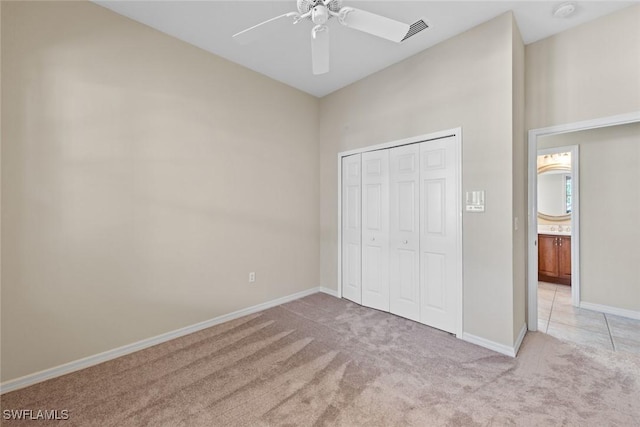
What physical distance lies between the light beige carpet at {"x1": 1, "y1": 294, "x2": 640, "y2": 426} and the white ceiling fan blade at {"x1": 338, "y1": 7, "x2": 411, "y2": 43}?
2.40 meters

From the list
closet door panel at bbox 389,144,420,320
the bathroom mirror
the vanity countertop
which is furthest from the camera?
the bathroom mirror

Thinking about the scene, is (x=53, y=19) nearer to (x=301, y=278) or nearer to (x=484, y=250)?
(x=301, y=278)

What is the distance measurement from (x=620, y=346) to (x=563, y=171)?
3240mm

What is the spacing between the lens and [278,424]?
161 cm

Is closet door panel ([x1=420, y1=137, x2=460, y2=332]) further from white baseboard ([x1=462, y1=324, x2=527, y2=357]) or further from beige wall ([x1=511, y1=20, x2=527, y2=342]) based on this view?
beige wall ([x1=511, y1=20, x2=527, y2=342])

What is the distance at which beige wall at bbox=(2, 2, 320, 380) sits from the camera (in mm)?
1951

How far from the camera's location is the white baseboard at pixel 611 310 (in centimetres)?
306

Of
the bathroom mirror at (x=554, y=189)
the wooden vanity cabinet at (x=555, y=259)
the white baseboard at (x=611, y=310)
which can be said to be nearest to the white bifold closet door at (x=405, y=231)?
the white baseboard at (x=611, y=310)

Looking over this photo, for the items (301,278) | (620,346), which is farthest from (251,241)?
(620,346)

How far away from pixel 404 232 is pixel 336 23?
7.25 ft

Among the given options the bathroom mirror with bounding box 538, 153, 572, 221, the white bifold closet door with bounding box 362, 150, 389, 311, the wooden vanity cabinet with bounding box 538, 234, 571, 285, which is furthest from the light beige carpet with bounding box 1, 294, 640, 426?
the bathroom mirror with bounding box 538, 153, 572, 221

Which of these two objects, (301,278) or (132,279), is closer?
(132,279)

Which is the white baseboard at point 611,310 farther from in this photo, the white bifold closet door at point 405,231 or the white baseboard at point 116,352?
the white baseboard at point 116,352

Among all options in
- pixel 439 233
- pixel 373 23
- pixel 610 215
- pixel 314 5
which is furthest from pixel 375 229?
pixel 610 215
